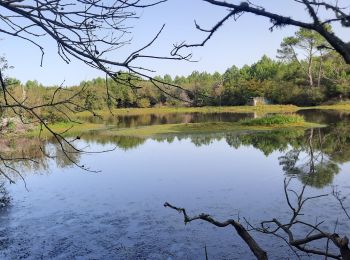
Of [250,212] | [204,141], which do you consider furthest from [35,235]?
[204,141]

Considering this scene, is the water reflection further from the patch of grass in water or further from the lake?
the patch of grass in water

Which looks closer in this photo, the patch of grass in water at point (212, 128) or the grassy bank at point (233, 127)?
the patch of grass in water at point (212, 128)

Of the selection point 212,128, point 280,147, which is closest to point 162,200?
point 280,147

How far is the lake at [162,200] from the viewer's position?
7914 millimetres

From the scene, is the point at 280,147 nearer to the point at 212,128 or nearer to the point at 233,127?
the point at 233,127

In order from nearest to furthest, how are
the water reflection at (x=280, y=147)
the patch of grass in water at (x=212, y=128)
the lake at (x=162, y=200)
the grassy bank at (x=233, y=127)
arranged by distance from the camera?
1. the lake at (x=162, y=200)
2. the water reflection at (x=280, y=147)
3. the patch of grass in water at (x=212, y=128)
4. the grassy bank at (x=233, y=127)

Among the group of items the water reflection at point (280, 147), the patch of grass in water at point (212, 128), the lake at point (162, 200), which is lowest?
the lake at point (162, 200)

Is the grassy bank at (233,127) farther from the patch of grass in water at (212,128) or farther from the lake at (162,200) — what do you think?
the lake at (162,200)

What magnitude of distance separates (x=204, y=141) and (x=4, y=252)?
17.3 meters

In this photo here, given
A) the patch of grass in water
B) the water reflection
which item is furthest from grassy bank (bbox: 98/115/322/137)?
the water reflection

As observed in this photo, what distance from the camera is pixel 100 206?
36.7ft

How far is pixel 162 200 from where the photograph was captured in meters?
11.5

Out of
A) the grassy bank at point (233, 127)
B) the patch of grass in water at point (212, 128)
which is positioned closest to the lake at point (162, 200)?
the patch of grass in water at point (212, 128)

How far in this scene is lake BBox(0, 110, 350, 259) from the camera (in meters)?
7.91
